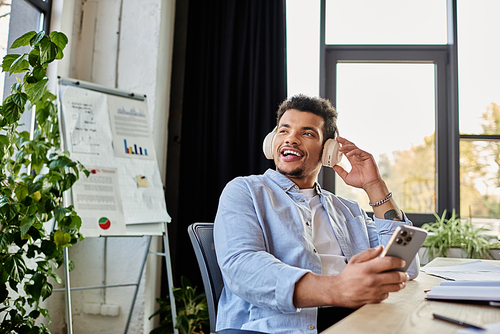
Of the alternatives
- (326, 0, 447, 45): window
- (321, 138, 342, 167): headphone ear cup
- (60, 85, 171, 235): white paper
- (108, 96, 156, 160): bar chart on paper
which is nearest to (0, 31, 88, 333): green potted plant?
(60, 85, 171, 235): white paper

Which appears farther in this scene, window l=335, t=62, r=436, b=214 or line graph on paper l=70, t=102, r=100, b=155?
window l=335, t=62, r=436, b=214

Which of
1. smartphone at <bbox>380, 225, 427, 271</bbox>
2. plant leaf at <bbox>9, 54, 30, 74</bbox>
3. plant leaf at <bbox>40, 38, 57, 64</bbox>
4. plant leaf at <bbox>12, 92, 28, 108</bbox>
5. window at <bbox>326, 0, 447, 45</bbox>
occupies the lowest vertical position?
smartphone at <bbox>380, 225, 427, 271</bbox>

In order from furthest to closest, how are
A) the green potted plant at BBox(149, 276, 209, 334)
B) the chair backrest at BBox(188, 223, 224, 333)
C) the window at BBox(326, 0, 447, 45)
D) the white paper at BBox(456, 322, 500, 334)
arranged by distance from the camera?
the window at BBox(326, 0, 447, 45) < the green potted plant at BBox(149, 276, 209, 334) < the chair backrest at BBox(188, 223, 224, 333) < the white paper at BBox(456, 322, 500, 334)

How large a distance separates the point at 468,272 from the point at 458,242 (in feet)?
4.71

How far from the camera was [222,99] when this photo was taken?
116 inches

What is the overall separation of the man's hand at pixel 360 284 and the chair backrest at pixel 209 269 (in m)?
0.37

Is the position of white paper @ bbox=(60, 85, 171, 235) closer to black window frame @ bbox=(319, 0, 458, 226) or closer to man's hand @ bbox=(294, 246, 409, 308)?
black window frame @ bbox=(319, 0, 458, 226)

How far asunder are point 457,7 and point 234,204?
2.85 metres

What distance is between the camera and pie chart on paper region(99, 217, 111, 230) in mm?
A: 2061

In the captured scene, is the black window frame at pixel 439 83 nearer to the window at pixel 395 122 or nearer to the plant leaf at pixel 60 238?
Answer: the window at pixel 395 122

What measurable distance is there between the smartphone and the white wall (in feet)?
6.62

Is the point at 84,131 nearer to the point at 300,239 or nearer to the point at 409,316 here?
the point at 300,239

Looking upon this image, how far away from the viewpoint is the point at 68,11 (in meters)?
2.68

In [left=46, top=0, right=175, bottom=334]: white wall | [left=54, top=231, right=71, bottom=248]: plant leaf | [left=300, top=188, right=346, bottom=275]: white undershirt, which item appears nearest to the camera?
[left=300, top=188, right=346, bottom=275]: white undershirt
